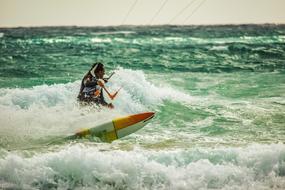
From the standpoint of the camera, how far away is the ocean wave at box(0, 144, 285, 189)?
487cm

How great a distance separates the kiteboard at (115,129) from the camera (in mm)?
6012

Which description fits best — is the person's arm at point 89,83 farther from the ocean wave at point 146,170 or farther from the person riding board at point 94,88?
the ocean wave at point 146,170

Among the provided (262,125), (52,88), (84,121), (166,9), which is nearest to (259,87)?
(262,125)

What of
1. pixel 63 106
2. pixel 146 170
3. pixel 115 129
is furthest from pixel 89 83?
pixel 146 170

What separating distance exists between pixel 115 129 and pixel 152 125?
703 millimetres

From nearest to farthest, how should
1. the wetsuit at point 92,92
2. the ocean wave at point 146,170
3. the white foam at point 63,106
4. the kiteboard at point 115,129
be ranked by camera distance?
1. the ocean wave at point 146,170
2. the kiteboard at point 115,129
3. the white foam at point 63,106
4. the wetsuit at point 92,92

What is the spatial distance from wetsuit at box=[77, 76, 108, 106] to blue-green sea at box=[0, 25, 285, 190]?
0.50 ft

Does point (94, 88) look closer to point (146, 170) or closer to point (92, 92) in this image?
point (92, 92)

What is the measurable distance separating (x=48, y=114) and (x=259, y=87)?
11.4 ft

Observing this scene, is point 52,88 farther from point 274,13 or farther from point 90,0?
point 274,13

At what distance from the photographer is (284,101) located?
6715 millimetres

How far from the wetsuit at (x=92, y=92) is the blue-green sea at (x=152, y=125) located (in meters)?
0.15

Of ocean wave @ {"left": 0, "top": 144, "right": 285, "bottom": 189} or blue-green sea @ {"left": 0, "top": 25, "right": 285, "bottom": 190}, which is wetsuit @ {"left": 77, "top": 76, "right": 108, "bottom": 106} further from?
ocean wave @ {"left": 0, "top": 144, "right": 285, "bottom": 189}

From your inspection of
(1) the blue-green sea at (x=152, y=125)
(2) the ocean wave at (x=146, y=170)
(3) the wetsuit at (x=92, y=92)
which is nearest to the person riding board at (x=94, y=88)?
(3) the wetsuit at (x=92, y=92)
